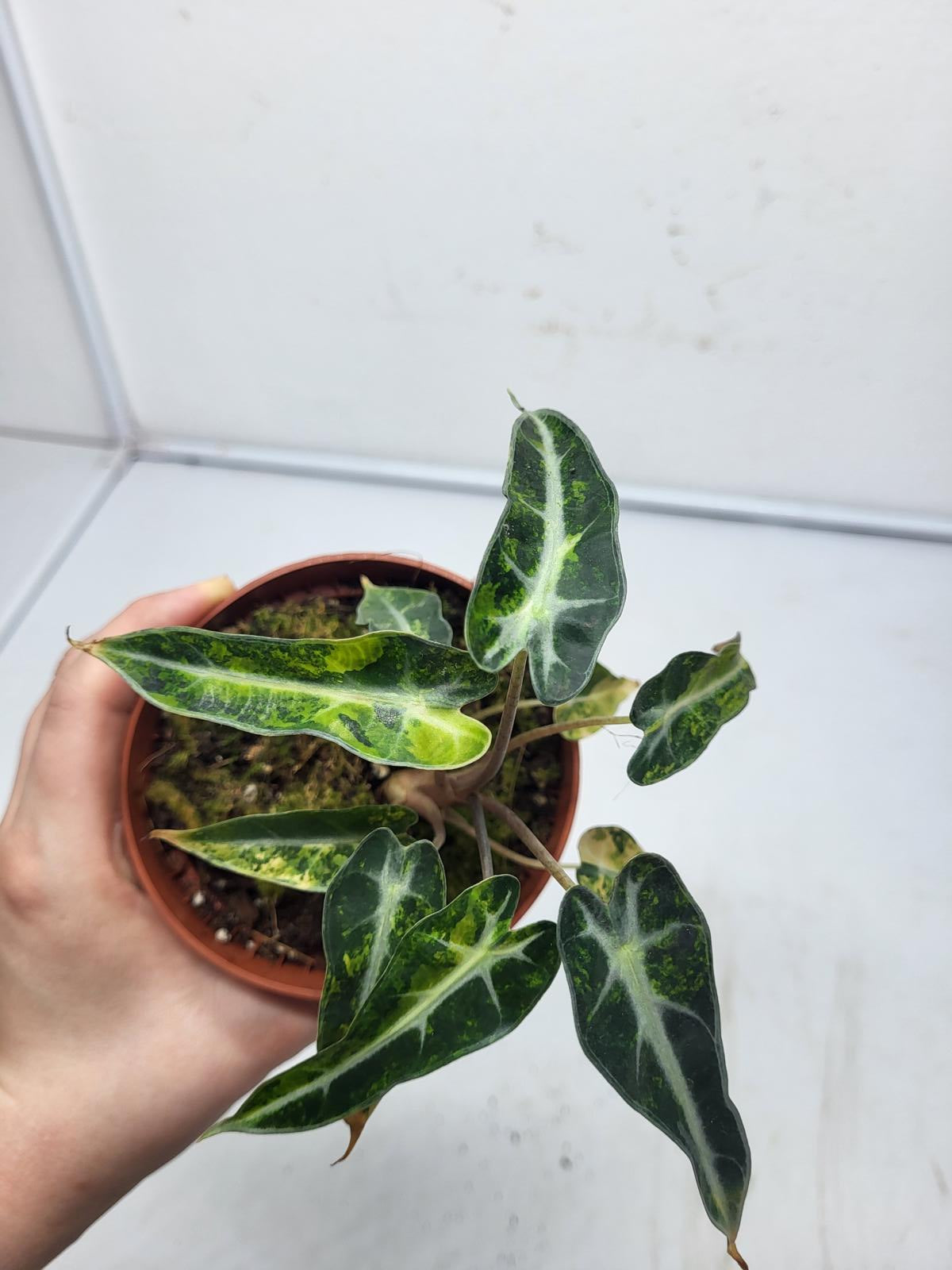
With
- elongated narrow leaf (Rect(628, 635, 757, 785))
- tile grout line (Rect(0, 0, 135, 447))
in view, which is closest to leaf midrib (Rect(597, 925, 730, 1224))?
elongated narrow leaf (Rect(628, 635, 757, 785))

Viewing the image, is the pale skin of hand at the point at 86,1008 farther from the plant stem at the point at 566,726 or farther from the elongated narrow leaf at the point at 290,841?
the plant stem at the point at 566,726

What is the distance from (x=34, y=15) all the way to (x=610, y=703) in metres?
1.07

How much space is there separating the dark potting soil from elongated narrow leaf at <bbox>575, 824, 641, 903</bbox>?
0.04m

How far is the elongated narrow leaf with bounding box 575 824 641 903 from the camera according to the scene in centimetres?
73

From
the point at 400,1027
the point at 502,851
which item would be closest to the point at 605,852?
the point at 502,851

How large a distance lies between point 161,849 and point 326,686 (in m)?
0.31

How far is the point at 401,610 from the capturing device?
745 mm

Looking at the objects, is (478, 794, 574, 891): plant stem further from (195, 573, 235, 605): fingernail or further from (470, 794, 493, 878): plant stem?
(195, 573, 235, 605): fingernail

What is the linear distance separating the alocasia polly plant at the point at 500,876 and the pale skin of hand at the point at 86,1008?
0.96 feet

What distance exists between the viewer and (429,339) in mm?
1259

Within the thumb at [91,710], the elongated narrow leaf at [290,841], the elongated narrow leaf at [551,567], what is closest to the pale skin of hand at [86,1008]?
the thumb at [91,710]

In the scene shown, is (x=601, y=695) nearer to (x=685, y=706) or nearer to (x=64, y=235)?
(x=685, y=706)

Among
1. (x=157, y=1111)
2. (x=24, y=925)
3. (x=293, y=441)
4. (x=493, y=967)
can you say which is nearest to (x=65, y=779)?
(x=24, y=925)

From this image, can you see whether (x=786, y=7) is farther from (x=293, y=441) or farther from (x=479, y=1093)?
(x=479, y=1093)
